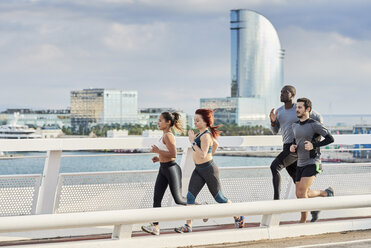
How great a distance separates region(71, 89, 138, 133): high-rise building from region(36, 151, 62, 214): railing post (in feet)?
555

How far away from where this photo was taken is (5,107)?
600 ft

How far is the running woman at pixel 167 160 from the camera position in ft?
27.6

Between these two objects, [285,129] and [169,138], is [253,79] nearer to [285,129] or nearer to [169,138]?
[285,129]

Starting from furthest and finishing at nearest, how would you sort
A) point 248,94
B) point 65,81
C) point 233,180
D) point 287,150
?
point 65,81 < point 248,94 < point 233,180 < point 287,150

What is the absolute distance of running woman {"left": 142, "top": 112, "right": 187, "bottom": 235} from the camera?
8414mm

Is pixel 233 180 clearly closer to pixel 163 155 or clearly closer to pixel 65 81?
pixel 163 155

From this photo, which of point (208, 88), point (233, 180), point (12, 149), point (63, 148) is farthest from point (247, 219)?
point (208, 88)

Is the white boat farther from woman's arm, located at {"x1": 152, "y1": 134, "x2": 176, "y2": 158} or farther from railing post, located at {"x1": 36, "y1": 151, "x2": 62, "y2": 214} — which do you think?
woman's arm, located at {"x1": 152, "y1": 134, "x2": 176, "y2": 158}

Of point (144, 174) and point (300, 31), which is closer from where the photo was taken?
point (144, 174)

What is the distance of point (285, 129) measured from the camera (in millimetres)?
9484

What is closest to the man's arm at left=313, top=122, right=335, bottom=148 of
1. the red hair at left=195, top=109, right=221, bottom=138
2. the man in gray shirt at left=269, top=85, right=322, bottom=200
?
the man in gray shirt at left=269, top=85, right=322, bottom=200

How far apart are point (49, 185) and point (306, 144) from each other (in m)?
3.42

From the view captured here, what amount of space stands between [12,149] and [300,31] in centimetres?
19672

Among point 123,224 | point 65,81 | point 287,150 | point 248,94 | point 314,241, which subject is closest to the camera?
point 123,224
